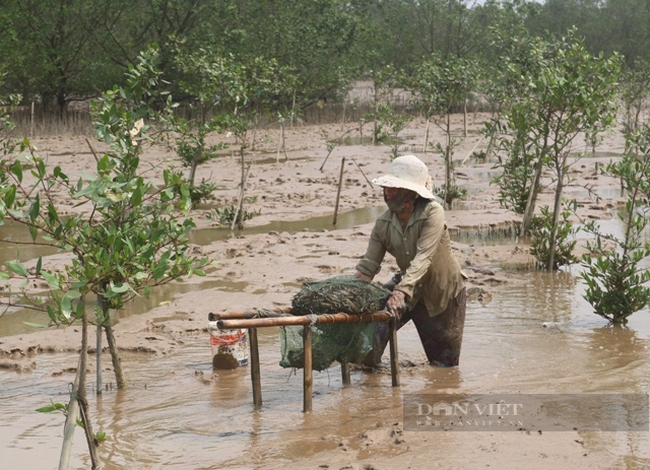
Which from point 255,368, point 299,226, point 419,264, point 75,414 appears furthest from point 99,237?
point 299,226

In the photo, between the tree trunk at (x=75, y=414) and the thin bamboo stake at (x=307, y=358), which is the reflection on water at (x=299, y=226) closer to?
the thin bamboo stake at (x=307, y=358)

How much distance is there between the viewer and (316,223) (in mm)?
13734

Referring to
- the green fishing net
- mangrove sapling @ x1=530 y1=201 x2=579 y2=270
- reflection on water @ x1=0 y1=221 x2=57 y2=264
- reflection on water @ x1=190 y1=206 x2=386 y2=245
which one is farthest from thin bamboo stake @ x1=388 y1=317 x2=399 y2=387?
reflection on water @ x1=190 y1=206 x2=386 y2=245

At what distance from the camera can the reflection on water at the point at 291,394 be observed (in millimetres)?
4793

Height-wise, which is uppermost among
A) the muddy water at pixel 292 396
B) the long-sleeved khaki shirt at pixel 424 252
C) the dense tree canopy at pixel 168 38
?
the dense tree canopy at pixel 168 38

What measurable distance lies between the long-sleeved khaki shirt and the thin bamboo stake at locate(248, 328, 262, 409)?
2.97 ft

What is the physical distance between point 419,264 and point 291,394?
46.5 inches

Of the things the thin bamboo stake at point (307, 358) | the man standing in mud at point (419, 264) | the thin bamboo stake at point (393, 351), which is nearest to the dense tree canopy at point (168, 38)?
the man standing in mud at point (419, 264)

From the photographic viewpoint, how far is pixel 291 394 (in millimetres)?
5828

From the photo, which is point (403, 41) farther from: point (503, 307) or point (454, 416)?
point (454, 416)

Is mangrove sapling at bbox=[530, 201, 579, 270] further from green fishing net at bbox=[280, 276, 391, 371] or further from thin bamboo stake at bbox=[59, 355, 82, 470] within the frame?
thin bamboo stake at bbox=[59, 355, 82, 470]

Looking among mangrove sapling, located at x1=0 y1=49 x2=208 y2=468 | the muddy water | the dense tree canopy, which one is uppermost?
the dense tree canopy

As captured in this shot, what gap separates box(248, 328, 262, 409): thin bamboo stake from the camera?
5336 millimetres

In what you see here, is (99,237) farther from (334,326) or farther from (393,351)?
(393,351)
